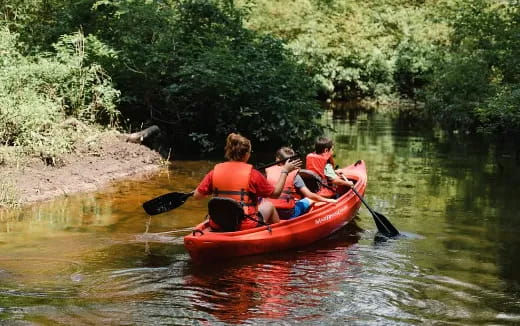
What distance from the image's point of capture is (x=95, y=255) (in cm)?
762

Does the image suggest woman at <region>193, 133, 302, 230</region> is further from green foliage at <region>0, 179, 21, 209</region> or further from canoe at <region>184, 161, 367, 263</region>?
green foliage at <region>0, 179, 21, 209</region>

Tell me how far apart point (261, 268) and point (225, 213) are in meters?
0.70

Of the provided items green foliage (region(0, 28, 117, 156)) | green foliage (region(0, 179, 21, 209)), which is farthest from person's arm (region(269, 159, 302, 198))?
green foliage (region(0, 28, 117, 156))

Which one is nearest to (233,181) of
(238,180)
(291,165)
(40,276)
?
(238,180)

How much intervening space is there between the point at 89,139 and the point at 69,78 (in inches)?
→ 56.4

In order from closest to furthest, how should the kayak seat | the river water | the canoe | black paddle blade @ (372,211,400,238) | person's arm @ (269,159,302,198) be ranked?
the river water → the kayak seat → the canoe → person's arm @ (269,159,302,198) → black paddle blade @ (372,211,400,238)

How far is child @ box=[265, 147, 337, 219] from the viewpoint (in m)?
8.27

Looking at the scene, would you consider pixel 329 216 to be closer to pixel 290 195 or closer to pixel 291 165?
pixel 290 195

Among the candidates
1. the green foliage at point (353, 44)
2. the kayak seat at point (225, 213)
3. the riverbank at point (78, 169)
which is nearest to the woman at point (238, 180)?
the kayak seat at point (225, 213)

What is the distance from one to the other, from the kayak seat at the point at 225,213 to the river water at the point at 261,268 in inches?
14.8

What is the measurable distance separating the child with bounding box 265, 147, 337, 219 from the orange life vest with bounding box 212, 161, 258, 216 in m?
0.58

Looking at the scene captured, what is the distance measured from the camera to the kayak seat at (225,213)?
7070 millimetres

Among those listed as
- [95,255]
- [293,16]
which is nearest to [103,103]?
[95,255]

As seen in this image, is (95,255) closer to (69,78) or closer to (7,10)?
(69,78)
